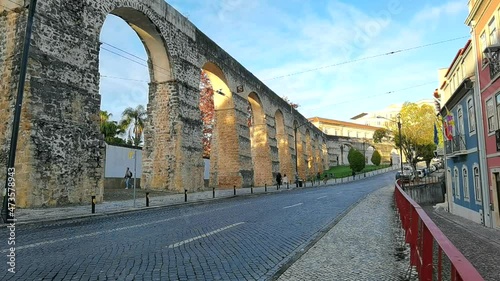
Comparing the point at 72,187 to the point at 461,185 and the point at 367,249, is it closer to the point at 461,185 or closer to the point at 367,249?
the point at 367,249

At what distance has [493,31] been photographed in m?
14.9

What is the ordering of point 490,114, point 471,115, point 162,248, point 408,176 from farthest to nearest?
point 408,176
point 471,115
point 490,114
point 162,248

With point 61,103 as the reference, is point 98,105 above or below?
above

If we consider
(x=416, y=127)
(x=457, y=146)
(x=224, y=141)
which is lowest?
(x=457, y=146)

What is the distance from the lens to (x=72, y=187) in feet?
48.1

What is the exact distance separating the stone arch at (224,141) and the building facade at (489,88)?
Result: 1912cm

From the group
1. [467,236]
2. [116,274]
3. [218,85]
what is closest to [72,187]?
[116,274]

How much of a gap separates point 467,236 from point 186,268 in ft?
42.7

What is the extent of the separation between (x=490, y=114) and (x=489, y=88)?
114 cm

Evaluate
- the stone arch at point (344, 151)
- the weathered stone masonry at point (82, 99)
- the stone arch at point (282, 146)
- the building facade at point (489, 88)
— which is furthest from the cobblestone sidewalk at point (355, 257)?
the stone arch at point (344, 151)

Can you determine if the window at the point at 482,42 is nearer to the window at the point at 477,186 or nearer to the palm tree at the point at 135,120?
the window at the point at 477,186

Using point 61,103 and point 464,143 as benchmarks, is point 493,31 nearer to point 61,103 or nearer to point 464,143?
point 464,143

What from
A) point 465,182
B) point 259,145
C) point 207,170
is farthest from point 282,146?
point 465,182

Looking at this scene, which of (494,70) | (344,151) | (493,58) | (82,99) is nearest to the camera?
(493,58)
